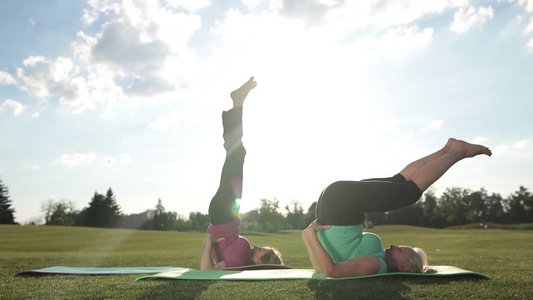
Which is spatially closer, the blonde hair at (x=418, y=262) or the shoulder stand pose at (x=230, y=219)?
the blonde hair at (x=418, y=262)

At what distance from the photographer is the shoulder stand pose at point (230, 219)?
5207mm

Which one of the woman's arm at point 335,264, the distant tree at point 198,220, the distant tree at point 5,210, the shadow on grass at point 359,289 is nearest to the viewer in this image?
the shadow on grass at point 359,289

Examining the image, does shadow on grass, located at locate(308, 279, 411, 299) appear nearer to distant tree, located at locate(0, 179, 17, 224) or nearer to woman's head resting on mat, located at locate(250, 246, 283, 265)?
woman's head resting on mat, located at locate(250, 246, 283, 265)

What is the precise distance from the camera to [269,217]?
192ft

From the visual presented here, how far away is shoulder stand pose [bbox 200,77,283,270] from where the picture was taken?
5207 mm

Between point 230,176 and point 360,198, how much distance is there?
2.18 metres

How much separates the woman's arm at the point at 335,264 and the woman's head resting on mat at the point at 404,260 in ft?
0.60

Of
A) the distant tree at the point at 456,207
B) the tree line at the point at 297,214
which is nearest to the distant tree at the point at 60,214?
the tree line at the point at 297,214

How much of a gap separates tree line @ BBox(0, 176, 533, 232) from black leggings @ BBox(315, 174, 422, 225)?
53009mm

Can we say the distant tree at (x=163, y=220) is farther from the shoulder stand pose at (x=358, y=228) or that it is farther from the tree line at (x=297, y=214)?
the shoulder stand pose at (x=358, y=228)

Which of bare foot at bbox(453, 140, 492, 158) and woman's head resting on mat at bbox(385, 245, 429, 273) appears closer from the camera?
woman's head resting on mat at bbox(385, 245, 429, 273)

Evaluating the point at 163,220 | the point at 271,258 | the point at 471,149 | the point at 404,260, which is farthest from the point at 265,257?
the point at 163,220

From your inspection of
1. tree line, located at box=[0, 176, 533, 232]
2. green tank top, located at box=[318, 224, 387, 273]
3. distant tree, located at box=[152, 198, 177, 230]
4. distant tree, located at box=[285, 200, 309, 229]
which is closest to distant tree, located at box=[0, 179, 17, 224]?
tree line, located at box=[0, 176, 533, 232]

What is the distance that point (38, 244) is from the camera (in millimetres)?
21859
